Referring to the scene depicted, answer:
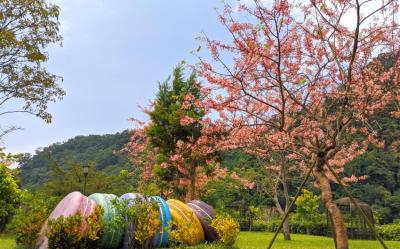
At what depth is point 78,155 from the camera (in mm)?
50094

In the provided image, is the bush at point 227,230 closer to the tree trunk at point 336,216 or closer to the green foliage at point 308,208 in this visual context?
the tree trunk at point 336,216

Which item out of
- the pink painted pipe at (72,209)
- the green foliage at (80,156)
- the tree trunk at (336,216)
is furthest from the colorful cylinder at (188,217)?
the green foliage at (80,156)

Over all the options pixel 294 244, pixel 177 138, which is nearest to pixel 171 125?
pixel 177 138

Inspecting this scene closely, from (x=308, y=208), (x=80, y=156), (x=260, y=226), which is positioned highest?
(x=80, y=156)

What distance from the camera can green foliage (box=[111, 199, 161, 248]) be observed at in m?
9.74

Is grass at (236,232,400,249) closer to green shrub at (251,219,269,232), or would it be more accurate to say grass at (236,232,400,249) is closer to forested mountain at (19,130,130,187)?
green shrub at (251,219,269,232)

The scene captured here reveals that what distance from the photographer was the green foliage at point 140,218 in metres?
9.74

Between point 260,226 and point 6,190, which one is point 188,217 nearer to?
point 6,190

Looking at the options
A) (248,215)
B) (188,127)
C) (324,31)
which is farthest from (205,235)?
(248,215)

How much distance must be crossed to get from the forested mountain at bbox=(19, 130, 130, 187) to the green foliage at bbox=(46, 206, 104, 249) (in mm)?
32973

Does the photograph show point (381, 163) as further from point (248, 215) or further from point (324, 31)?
point (324, 31)

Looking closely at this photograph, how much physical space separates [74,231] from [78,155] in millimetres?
42840

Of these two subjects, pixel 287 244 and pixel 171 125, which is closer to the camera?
pixel 287 244

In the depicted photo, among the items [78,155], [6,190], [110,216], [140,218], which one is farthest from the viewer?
[78,155]
